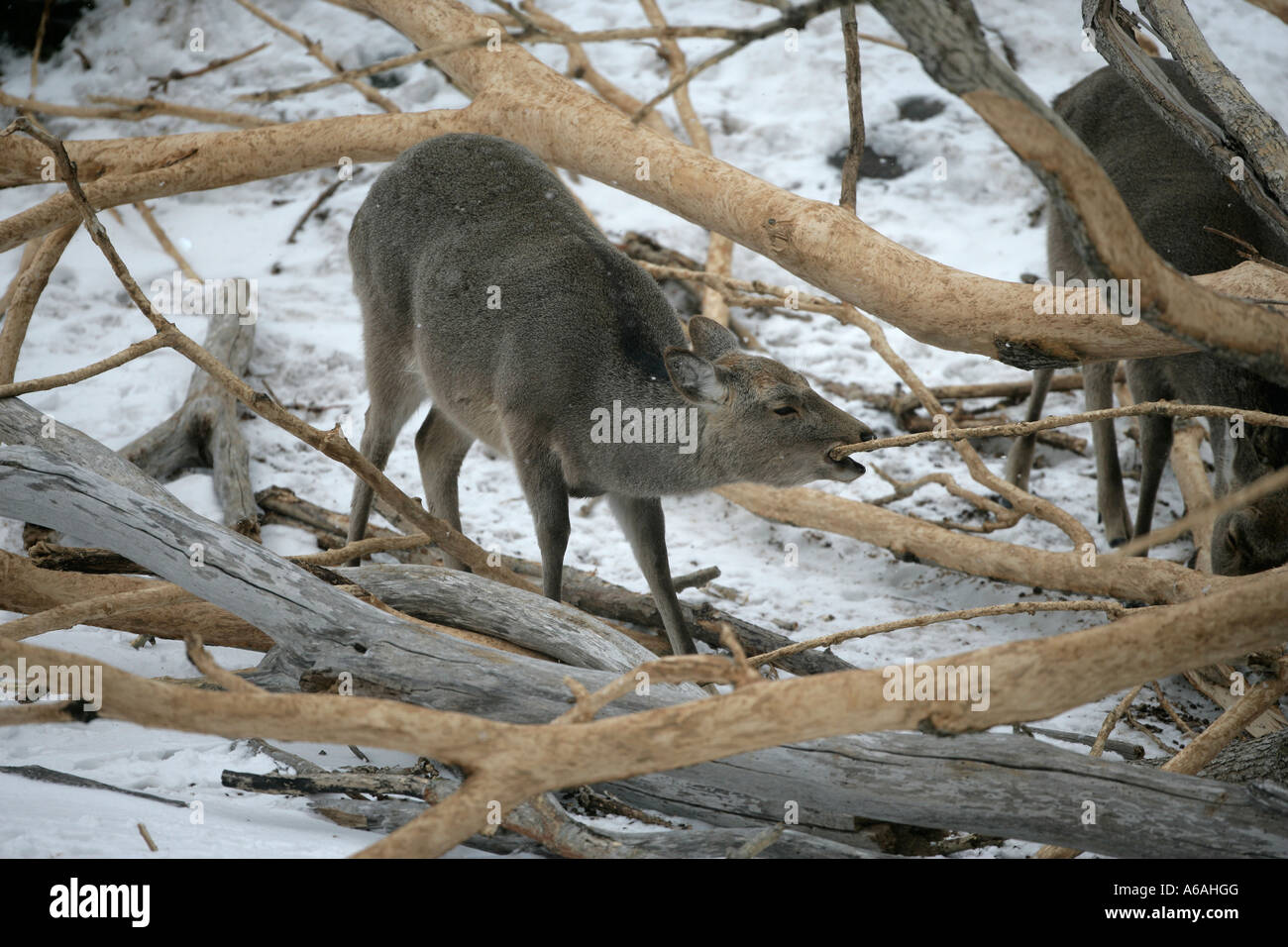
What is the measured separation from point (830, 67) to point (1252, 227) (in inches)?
179

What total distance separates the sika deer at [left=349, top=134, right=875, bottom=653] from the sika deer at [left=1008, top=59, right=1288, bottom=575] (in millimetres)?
1647

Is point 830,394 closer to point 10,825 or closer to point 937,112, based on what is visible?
point 937,112

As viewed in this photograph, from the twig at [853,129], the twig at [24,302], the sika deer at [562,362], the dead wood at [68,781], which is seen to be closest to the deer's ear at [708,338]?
the sika deer at [562,362]

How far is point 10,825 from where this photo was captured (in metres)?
2.59

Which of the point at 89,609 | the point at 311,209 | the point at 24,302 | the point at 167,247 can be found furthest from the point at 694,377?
the point at 311,209

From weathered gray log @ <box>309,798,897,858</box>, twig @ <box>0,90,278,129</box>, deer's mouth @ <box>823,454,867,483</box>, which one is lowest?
weathered gray log @ <box>309,798,897,858</box>

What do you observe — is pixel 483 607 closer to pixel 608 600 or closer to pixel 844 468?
pixel 608 600

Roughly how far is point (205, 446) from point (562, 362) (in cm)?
232

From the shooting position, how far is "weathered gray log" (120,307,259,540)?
202 inches

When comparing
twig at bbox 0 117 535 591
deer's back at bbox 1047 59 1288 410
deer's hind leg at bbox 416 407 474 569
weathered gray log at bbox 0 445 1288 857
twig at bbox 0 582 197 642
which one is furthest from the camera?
deer's hind leg at bbox 416 407 474 569

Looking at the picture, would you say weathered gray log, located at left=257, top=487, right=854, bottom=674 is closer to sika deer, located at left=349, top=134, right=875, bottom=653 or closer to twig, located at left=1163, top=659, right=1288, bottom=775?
sika deer, located at left=349, top=134, right=875, bottom=653

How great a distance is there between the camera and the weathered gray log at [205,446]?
5.12 m

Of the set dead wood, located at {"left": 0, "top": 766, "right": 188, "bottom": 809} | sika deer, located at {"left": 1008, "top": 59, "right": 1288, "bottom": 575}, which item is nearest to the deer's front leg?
dead wood, located at {"left": 0, "top": 766, "right": 188, "bottom": 809}
